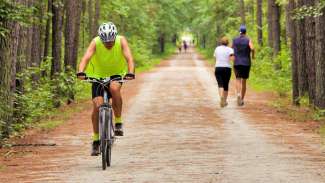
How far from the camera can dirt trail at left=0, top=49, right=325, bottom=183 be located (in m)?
9.20

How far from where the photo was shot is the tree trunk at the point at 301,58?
19250 mm

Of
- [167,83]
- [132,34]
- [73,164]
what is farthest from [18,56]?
[132,34]

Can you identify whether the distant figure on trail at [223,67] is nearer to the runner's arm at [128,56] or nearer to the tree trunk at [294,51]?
the tree trunk at [294,51]

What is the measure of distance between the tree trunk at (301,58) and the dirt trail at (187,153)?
82.7 inches

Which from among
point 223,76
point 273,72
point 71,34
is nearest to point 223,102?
point 223,76

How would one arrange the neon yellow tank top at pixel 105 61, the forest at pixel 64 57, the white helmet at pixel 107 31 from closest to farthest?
the white helmet at pixel 107 31, the neon yellow tank top at pixel 105 61, the forest at pixel 64 57

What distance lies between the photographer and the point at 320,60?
55.4 feet

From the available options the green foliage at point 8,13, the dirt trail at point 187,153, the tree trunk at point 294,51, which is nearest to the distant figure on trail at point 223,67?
the dirt trail at point 187,153

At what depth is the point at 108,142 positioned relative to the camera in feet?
32.7

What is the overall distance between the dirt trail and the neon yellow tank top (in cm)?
130

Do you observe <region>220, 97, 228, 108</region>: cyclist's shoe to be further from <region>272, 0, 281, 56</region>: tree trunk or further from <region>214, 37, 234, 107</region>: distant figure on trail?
<region>272, 0, 281, 56</region>: tree trunk

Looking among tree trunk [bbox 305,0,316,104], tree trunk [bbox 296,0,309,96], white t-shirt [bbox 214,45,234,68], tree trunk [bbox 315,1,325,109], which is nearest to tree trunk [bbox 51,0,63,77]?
white t-shirt [bbox 214,45,234,68]

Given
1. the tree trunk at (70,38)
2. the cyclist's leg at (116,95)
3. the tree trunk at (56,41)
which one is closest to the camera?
the cyclist's leg at (116,95)

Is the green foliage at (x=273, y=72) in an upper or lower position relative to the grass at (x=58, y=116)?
upper
